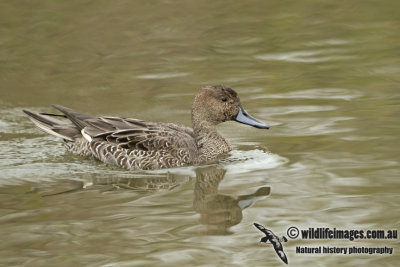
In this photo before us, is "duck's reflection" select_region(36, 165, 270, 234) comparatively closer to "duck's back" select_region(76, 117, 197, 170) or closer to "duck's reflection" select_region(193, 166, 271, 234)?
"duck's reflection" select_region(193, 166, 271, 234)

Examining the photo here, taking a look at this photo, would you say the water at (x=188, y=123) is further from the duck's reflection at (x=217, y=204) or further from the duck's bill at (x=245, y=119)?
the duck's bill at (x=245, y=119)

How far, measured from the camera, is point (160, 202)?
7.12 m

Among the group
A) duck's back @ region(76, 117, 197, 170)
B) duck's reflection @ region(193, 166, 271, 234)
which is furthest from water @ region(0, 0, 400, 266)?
duck's back @ region(76, 117, 197, 170)

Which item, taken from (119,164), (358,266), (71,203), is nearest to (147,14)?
(119,164)

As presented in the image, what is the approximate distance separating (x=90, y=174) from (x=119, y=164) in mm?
446

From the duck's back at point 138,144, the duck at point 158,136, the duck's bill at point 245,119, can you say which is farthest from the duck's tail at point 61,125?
the duck's bill at point 245,119

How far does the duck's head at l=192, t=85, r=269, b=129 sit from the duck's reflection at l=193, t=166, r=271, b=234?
115cm

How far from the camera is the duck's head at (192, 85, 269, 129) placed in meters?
8.96

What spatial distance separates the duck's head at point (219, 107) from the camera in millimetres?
8961

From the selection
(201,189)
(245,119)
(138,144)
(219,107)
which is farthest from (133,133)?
(201,189)

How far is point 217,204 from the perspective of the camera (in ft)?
23.4

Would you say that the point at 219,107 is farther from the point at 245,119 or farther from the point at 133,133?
the point at 133,133

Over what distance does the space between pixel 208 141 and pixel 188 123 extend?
1416 millimetres

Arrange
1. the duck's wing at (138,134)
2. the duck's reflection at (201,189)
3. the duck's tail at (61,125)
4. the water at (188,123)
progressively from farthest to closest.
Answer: the duck's tail at (61,125) → the duck's wing at (138,134) → the duck's reflection at (201,189) → the water at (188,123)
